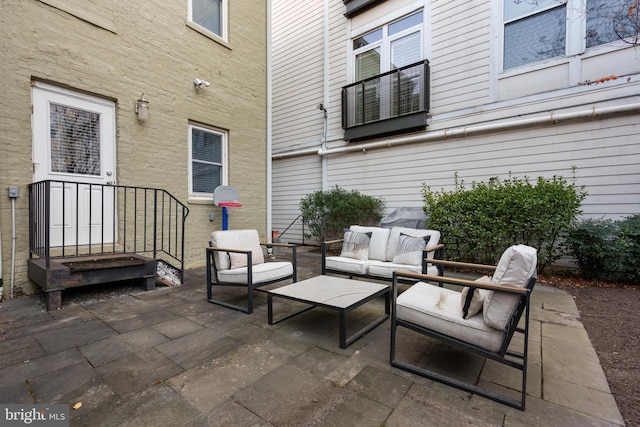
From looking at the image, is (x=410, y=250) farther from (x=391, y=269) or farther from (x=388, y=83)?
(x=388, y=83)

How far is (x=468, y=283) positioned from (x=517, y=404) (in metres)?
0.67

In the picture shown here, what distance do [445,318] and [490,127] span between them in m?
4.88

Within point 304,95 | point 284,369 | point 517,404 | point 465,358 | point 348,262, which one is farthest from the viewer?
point 304,95

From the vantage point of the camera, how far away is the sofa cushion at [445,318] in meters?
1.75

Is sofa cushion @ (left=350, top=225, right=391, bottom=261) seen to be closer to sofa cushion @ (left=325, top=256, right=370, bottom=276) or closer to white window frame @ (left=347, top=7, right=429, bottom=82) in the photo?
sofa cushion @ (left=325, top=256, right=370, bottom=276)

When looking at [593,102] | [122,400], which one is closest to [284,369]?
[122,400]

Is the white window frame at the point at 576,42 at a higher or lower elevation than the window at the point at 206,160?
higher

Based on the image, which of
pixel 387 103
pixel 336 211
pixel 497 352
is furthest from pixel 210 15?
pixel 497 352

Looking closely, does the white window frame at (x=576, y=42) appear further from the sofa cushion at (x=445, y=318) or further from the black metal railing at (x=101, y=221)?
the black metal railing at (x=101, y=221)

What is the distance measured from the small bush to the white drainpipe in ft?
5.45

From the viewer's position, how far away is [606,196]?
463 centimetres

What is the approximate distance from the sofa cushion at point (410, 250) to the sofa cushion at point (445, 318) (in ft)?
4.02

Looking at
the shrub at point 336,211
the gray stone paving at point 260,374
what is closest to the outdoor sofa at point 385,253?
the gray stone paving at point 260,374

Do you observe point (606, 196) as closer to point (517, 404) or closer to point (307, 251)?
point (517, 404)
